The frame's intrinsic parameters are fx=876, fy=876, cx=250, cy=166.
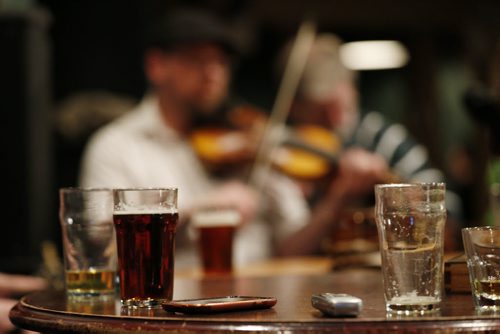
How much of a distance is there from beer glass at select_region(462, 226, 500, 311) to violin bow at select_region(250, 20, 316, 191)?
3.05 m

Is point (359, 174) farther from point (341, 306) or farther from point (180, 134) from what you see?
point (341, 306)

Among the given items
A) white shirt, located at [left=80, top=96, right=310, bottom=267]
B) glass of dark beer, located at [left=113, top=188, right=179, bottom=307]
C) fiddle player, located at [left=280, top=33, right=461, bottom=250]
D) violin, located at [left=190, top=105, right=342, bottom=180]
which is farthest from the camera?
violin, located at [left=190, top=105, right=342, bottom=180]

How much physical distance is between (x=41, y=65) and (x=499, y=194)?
2.34 m

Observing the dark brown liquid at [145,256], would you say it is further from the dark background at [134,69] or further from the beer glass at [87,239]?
the dark background at [134,69]

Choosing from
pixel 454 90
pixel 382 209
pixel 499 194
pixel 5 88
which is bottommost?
pixel 382 209

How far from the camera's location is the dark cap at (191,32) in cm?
374

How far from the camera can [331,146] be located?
14.0ft

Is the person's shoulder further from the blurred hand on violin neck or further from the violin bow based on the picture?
the blurred hand on violin neck

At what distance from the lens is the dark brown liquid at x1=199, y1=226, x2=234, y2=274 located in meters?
2.18

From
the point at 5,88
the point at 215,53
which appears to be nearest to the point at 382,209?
the point at 215,53

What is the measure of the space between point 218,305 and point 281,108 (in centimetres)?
350

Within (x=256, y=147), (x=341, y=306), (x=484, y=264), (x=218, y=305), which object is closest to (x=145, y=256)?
(x=218, y=305)

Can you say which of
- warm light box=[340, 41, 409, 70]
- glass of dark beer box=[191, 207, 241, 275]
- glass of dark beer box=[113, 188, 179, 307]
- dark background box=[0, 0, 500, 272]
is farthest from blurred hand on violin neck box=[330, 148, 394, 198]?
warm light box=[340, 41, 409, 70]

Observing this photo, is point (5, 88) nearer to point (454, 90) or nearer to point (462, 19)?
point (462, 19)
